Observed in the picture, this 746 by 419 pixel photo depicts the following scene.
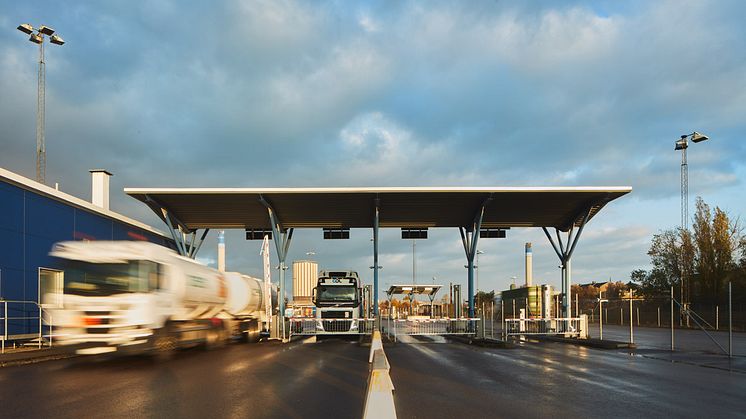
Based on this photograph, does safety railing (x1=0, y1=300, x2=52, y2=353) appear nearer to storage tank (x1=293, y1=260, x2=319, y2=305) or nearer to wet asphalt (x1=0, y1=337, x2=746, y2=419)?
wet asphalt (x1=0, y1=337, x2=746, y2=419)

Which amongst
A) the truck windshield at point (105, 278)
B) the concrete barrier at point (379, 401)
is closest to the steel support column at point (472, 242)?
the truck windshield at point (105, 278)

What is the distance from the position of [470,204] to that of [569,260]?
6.80 meters

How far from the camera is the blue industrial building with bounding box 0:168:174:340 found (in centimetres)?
2339

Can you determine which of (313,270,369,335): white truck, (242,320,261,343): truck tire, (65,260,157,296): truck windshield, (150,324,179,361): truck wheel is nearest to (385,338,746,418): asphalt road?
(150,324,179,361): truck wheel

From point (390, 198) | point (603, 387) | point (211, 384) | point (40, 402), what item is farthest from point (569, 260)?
point (40, 402)

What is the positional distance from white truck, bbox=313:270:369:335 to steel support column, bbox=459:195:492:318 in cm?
650

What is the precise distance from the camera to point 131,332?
53.4ft

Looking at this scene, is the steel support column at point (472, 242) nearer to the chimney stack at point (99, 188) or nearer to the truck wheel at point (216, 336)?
the truck wheel at point (216, 336)

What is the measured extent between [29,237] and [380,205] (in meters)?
17.4

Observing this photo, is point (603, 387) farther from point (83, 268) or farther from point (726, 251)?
point (726, 251)

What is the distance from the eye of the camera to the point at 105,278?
16.5 meters

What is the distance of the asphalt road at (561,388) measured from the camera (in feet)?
29.8

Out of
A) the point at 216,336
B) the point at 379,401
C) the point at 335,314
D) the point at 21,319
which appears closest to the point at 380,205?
the point at 335,314

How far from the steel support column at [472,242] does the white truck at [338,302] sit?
21.3 ft
